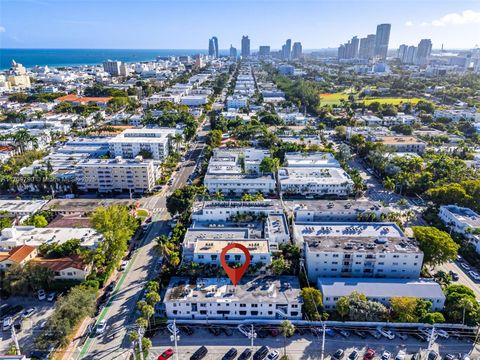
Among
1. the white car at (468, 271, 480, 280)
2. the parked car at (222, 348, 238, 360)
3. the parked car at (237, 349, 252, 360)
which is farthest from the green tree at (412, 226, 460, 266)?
the parked car at (222, 348, 238, 360)

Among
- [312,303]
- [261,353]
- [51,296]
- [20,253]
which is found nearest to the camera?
[261,353]

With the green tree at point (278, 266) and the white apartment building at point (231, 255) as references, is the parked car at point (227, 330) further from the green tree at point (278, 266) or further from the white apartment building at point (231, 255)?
the green tree at point (278, 266)

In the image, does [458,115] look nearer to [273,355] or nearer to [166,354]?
[273,355]

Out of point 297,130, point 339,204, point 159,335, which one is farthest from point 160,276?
point 297,130

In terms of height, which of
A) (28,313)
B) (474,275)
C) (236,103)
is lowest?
(28,313)

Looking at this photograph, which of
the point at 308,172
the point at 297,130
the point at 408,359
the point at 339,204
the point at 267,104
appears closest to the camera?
the point at 408,359

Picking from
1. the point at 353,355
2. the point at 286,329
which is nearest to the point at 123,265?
the point at 286,329

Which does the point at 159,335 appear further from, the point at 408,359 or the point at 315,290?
the point at 408,359
